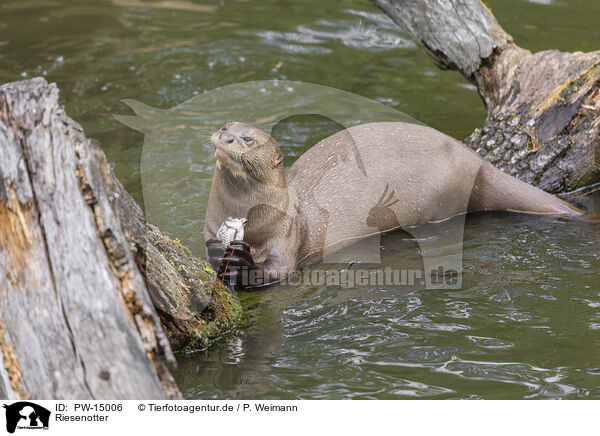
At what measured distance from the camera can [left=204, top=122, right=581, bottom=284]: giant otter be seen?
3545 mm

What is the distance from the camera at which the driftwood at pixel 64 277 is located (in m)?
1.89

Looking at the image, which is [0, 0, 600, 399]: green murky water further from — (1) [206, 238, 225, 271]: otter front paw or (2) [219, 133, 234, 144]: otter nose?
(2) [219, 133, 234, 144]: otter nose

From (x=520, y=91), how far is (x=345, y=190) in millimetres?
1483

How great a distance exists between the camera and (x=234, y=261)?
10.8ft

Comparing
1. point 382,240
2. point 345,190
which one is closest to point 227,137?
point 345,190

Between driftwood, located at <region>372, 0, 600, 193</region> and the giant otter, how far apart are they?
314mm

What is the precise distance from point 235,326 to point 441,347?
0.88 metres

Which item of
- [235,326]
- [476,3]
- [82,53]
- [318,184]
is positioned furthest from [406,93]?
[235,326]

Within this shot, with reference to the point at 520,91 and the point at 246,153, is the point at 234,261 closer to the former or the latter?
the point at 246,153

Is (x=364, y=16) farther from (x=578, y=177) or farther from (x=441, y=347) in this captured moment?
(x=441, y=347)

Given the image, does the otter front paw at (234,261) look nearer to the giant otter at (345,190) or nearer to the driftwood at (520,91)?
the giant otter at (345,190)

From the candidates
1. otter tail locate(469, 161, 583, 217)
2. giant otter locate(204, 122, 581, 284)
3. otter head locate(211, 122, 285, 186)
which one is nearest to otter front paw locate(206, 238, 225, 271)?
giant otter locate(204, 122, 581, 284)
